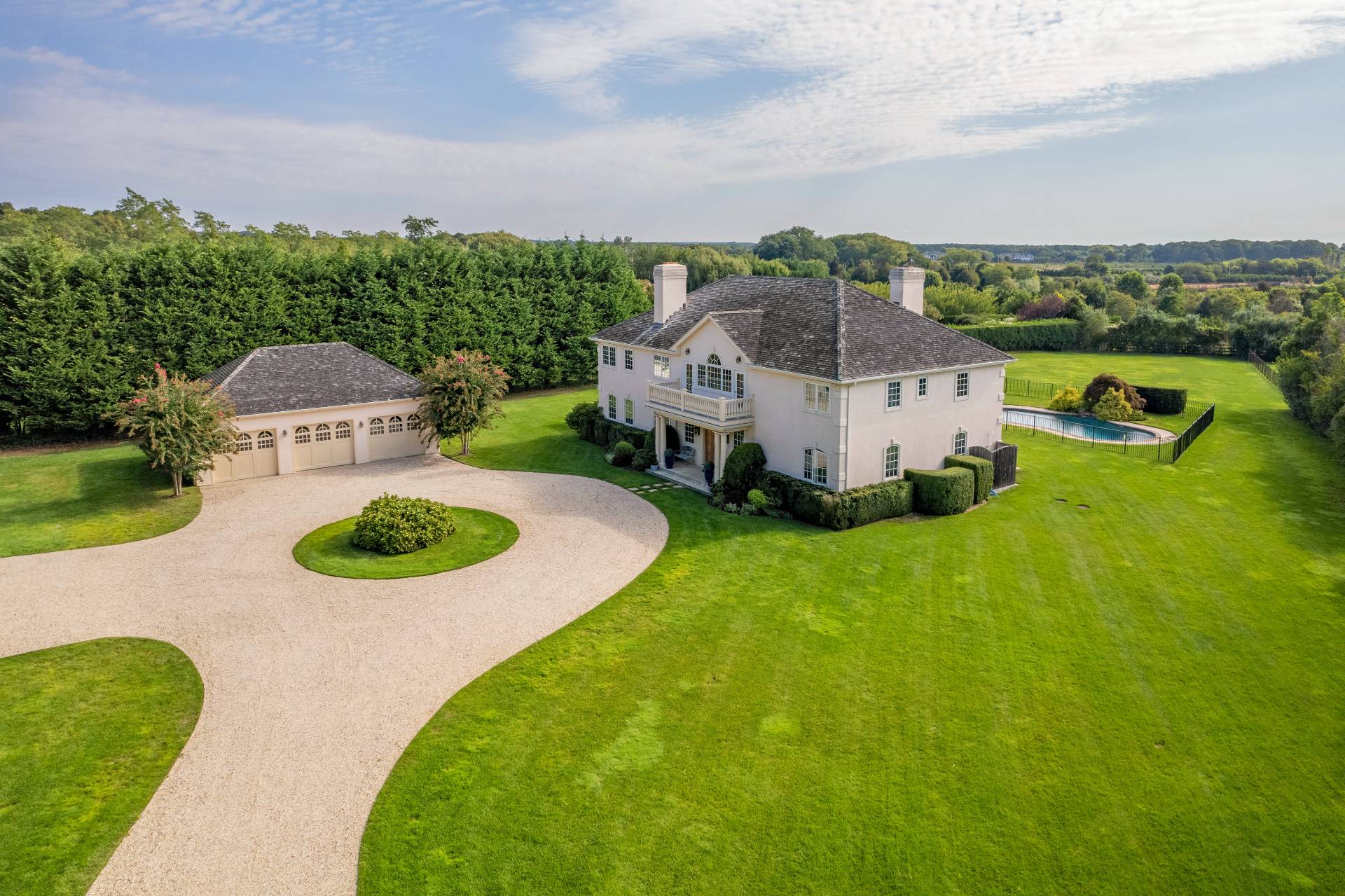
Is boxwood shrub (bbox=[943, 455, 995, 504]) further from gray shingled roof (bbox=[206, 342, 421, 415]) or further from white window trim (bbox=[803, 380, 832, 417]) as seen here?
gray shingled roof (bbox=[206, 342, 421, 415])

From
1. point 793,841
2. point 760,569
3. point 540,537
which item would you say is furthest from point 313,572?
point 793,841

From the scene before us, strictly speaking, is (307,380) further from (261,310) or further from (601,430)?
(601,430)

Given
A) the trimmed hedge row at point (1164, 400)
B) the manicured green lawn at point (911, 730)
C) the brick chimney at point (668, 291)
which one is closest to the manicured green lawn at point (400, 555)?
the manicured green lawn at point (911, 730)

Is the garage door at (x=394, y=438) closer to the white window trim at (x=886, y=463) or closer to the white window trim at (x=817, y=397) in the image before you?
the white window trim at (x=817, y=397)

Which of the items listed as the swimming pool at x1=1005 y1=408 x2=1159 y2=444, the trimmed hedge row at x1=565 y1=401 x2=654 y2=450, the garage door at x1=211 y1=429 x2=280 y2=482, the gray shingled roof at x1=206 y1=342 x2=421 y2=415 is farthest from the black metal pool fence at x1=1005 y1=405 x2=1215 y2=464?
the garage door at x1=211 y1=429 x2=280 y2=482

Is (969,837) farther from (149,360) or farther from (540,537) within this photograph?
(149,360)

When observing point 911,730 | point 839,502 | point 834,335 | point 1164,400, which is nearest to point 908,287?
point 834,335
